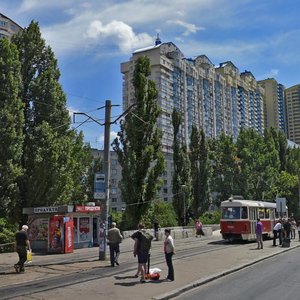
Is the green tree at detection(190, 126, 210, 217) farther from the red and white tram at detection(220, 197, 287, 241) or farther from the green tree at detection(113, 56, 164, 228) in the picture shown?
the red and white tram at detection(220, 197, 287, 241)

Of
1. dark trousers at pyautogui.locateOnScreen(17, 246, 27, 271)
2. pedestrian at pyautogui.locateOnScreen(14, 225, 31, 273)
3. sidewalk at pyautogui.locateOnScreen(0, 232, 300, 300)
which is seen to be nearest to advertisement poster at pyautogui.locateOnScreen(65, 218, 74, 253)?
sidewalk at pyautogui.locateOnScreen(0, 232, 300, 300)

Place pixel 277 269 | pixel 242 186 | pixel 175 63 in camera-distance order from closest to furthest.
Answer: pixel 277 269 → pixel 242 186 → pixel 175 63

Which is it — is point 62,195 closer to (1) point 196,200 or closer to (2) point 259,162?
(1) point 196,200

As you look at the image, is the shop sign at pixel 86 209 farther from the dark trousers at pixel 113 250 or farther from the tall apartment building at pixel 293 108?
the tall apartment building at pixel 293 108

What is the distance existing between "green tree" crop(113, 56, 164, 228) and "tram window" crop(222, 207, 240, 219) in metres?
7.60

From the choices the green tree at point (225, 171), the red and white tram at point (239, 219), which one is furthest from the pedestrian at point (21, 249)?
the green tree at point (225, 171)

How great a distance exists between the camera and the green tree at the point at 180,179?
4831 cm

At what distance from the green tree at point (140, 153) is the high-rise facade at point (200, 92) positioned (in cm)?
4219

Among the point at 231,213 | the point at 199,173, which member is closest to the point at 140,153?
the point at 231,213

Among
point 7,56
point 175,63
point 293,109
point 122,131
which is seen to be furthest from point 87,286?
point 293,109

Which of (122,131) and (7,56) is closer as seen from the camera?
(7,56)

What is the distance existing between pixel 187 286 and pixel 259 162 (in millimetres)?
50322

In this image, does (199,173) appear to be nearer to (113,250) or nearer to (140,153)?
(140,153)

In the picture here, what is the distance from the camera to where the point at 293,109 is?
116 metres
